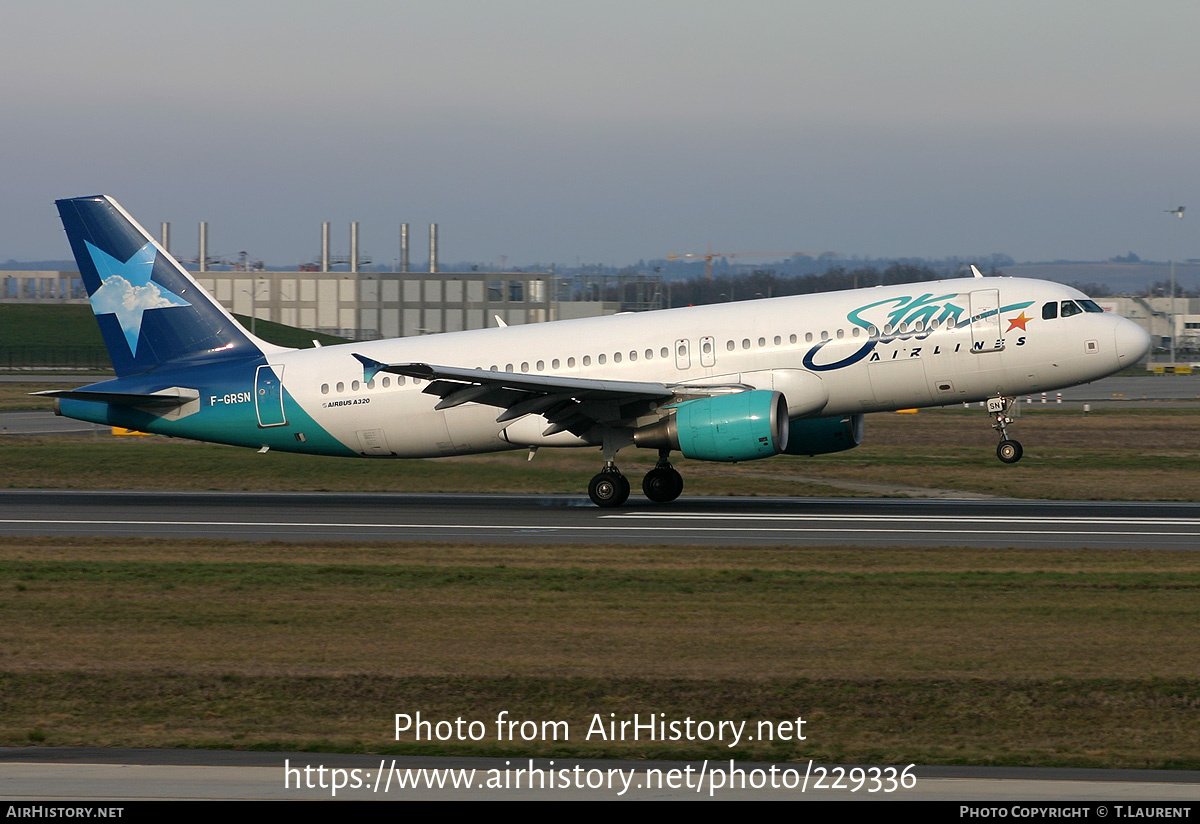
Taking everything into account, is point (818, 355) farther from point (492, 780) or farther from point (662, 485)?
point (492, 780)

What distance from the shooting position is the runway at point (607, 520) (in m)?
25.9

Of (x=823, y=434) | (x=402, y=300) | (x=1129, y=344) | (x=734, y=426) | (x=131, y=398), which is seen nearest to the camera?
Result: (x=734, y=426)

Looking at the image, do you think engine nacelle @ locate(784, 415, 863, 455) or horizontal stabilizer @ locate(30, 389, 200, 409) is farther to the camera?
horizontal stabilizer @ locate(30, 389, 200, 409)

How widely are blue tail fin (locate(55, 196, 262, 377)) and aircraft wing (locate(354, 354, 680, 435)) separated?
4860mm

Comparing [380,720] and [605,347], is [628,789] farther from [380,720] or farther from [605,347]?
[605,347]

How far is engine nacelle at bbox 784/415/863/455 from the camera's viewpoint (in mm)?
31312

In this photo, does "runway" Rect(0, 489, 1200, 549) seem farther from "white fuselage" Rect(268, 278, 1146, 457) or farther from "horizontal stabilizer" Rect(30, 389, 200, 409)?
"horizontal stabilizer" Rect(30, 389, 200, 409)

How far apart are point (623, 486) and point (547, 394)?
3207 mm

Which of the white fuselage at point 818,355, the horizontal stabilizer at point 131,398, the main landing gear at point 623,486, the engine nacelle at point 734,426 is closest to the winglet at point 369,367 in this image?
the white fuselage at point 818,355

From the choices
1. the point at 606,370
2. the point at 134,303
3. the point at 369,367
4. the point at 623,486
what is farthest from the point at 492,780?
the point at 134,303

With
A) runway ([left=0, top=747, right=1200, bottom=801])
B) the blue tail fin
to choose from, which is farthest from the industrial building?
runway ([left=0, top=747, right=1200, bottom=801])

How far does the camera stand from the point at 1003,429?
3006 centimetres

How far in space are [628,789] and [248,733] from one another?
434cm

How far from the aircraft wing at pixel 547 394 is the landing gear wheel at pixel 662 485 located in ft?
7.02
